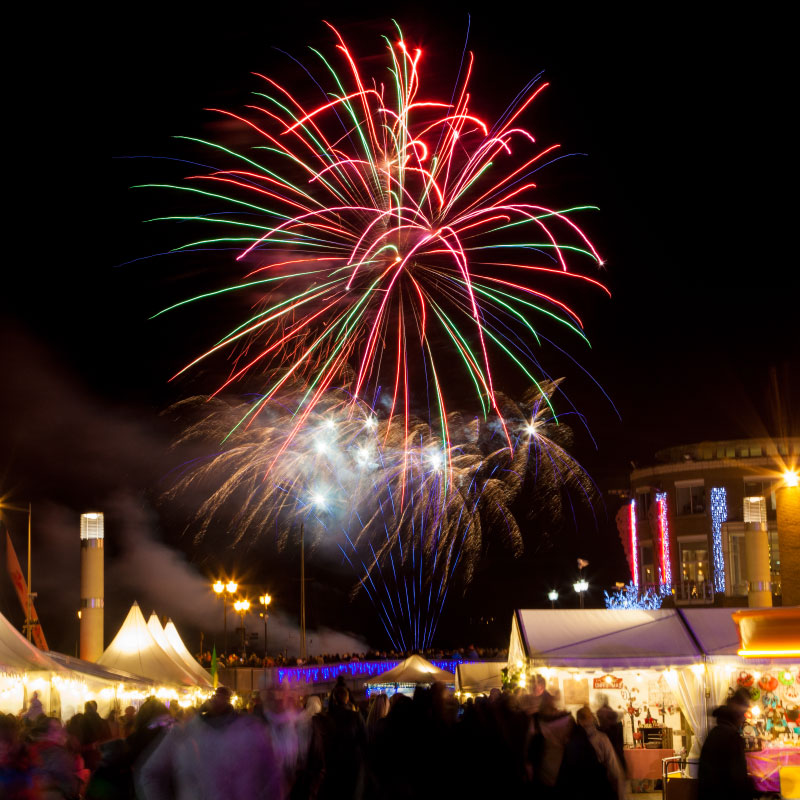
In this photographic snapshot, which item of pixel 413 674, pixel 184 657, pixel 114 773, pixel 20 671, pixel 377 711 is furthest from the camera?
pixel 184 657

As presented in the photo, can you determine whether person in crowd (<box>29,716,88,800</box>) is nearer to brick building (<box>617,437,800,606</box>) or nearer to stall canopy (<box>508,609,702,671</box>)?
stall canopy (<box>508,609,702,671</box>)

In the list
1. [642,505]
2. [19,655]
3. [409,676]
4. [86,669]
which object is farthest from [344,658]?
[19,655]

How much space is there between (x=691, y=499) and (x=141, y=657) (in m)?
24.2

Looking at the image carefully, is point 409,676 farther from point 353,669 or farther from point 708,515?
point 708,515

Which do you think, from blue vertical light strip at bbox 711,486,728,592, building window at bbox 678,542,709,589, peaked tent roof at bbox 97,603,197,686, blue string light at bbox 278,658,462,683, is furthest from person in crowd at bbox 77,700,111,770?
building window at bbox 678,542,709,589

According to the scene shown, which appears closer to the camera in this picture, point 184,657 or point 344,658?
point 184,657

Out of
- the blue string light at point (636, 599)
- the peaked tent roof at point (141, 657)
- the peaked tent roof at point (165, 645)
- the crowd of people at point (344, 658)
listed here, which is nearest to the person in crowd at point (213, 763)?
the peaked tent roof at point (141, 657)

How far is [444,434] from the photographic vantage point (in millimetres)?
28719

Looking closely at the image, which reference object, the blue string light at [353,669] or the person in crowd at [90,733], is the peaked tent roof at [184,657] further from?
the person in crowd at [90,733]

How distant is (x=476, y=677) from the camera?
31750 millimetres

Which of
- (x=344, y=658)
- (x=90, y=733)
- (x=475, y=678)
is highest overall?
(x=90, y=733)

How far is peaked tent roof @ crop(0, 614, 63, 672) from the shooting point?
18.6 meters

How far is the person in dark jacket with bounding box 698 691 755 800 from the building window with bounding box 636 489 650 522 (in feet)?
131

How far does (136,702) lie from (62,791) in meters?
20.5
